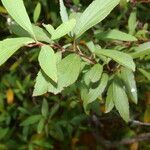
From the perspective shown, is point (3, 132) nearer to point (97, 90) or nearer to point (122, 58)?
point (97, 90)

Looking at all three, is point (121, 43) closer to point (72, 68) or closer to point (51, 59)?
point (72, 68)

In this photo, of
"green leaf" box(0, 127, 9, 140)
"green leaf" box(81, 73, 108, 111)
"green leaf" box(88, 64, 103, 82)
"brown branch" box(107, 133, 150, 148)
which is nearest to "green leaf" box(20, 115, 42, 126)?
"green leaf" box(0, 127, 9, 140)

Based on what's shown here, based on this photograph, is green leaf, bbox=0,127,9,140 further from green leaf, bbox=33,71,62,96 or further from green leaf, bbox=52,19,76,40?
green leaf, bbox=52,19,76,40

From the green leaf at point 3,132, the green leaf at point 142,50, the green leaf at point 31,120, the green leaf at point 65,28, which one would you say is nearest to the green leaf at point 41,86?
the green leaf at point 65,28

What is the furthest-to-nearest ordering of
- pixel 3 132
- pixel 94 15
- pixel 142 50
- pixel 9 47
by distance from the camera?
pixel 3 132 → pixel 142 50 → pixel 94 15 → pixel 9 47

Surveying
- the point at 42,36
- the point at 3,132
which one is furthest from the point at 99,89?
the point at 3,132
